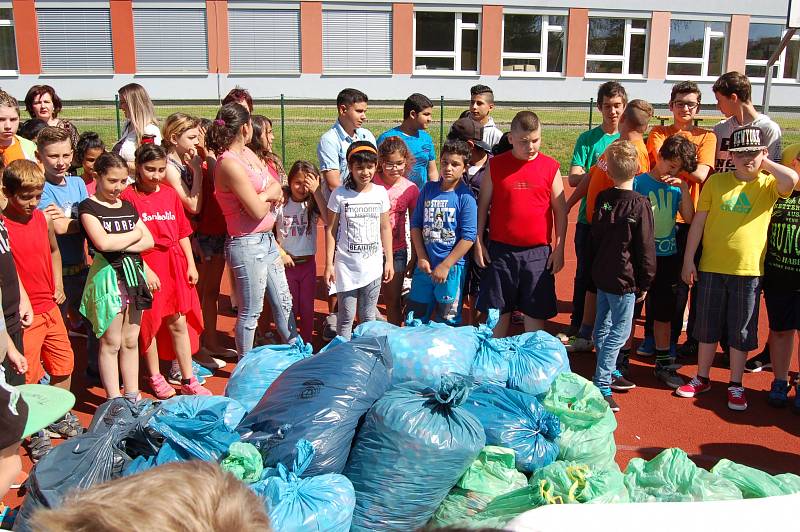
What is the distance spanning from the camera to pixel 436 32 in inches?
1091

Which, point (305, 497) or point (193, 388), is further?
point (193, 388)

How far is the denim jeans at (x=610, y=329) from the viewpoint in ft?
16.0

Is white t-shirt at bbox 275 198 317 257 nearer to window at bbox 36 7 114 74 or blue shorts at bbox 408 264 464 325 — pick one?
blue shorts at bbox 408 264 464 325

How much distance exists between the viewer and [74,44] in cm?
2595

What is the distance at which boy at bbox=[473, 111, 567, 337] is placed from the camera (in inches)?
208

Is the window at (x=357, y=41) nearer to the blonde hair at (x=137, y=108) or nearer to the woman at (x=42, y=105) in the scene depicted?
the woman at (x=42, y=105)

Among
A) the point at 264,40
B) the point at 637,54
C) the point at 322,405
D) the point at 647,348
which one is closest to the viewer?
the point at 322,405

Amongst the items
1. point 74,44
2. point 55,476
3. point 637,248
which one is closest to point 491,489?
point 55,476

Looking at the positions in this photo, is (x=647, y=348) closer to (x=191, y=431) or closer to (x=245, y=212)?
(x=245, y=212)

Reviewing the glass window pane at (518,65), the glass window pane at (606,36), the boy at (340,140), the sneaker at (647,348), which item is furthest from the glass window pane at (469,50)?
the sneaker at (647,348)

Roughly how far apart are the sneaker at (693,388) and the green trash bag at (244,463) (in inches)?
128

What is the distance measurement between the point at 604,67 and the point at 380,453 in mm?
28435

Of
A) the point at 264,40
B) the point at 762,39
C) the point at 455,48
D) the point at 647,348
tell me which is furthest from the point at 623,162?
the point at 762,39

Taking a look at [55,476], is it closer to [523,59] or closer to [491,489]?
[491,489]
